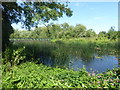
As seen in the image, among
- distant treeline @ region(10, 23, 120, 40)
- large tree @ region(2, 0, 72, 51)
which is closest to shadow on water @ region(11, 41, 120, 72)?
large tree @ region(2, 0, 72, 51)

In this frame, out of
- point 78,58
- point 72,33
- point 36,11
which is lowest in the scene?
point 78,58

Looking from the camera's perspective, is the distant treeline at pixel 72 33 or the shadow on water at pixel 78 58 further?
the distant treeline at pixel 72 33

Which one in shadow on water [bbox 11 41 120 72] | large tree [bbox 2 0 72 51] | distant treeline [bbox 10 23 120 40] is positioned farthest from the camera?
distant treeline [bbox 10 23 120 40]

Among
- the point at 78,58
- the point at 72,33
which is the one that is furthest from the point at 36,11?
the point at 72,33

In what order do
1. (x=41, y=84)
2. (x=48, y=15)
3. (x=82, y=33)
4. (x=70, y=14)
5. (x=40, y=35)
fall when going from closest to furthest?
(x=41, y=84)
(x=48, y=15)
(x=70, y=14)
(x=82, y=33)
(x=40, y=35)

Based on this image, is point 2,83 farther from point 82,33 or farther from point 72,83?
point 82,33

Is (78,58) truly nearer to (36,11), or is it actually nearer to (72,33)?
(36,11)

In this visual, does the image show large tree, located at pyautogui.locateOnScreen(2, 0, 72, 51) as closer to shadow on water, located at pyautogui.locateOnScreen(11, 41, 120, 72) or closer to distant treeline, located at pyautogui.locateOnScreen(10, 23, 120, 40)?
shadow on water, located at pyautogui.locateOnScreen(11, 41, 120, 72)

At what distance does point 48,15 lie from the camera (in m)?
5.95

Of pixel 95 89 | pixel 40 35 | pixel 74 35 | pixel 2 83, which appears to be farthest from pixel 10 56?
pixel 40 35

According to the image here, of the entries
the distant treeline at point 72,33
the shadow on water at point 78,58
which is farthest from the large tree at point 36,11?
the distant treeline at point 72,33

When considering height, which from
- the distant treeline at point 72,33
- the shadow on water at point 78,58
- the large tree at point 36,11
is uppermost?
the distant treeline at point 72,33

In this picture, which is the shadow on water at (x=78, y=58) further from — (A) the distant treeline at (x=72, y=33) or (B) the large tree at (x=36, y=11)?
(A) the distant treeline at (x=72, y=33)

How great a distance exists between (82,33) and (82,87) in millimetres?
67833
